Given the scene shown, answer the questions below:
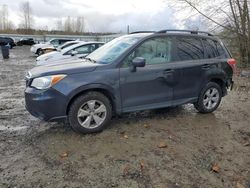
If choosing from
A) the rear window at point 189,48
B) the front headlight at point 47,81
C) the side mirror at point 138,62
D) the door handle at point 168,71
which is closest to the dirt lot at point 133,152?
the front headlight at point 47,81

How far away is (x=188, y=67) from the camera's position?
5.79m

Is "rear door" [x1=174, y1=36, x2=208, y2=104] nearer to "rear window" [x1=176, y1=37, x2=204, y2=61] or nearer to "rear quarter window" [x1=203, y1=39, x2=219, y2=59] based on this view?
"rear window" [x1=176, y1=37, x2=204, y2=61]

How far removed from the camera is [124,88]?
5.11 m

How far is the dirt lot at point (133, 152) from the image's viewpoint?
3.57 metres

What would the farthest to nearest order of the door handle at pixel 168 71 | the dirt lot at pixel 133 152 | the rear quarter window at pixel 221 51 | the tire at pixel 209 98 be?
the rear quarter window at pixel 221 51
the tire at pixel 209 98
the door handle at pixel 168 71
the dirt lot at pixel 133 152

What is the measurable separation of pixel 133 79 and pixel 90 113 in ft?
3.22

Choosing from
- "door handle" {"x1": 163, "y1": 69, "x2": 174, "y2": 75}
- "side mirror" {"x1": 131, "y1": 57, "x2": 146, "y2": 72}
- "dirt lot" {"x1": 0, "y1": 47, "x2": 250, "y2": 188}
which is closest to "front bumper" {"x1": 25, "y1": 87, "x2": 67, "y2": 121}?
"dirt lot" {"x1": 0, "y1": 47, "x2": 250, "y2": 188}

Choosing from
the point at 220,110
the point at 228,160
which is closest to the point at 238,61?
the point at 220,110

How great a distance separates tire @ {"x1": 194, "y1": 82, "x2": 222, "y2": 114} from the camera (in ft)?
20.3

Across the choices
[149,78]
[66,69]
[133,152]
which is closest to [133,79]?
[149,78]

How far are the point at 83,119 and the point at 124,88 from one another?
35.4 inches

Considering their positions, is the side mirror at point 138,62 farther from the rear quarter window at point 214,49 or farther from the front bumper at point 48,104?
the rear quarter window at point 214,49

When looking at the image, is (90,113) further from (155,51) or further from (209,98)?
(209,98)

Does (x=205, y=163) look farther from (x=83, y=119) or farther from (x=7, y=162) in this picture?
(x=7, y=162)
